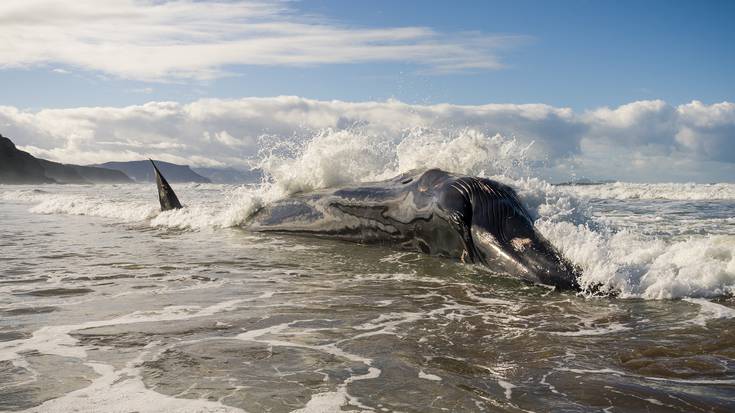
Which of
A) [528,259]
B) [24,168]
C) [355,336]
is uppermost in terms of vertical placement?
[24,168]

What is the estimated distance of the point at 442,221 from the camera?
650cm

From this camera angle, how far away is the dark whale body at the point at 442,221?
5.49m

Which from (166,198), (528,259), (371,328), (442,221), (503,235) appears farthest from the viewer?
(166,198)

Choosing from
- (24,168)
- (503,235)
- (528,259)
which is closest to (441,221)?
(503,235)

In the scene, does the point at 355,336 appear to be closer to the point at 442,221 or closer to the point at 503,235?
the point at 503,235

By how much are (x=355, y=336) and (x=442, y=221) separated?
290 cm

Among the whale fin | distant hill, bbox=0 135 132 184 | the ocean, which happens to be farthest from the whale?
distant hill, bbox=0 135 132 184

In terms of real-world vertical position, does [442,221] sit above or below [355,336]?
above

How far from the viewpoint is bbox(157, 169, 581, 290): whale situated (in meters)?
5.48

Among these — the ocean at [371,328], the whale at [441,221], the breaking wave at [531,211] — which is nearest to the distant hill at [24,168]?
the breaking wave at [531,211]

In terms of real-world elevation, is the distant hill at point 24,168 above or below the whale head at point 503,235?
above

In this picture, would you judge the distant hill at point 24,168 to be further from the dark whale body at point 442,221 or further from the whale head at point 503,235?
the whale head at point 503,235

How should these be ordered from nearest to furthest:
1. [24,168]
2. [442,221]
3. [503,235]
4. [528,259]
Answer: [528,259]
[503,235]
[442,221]
[24,168]

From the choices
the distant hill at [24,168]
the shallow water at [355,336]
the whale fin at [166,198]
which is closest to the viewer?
the shallow water at [355,336]
